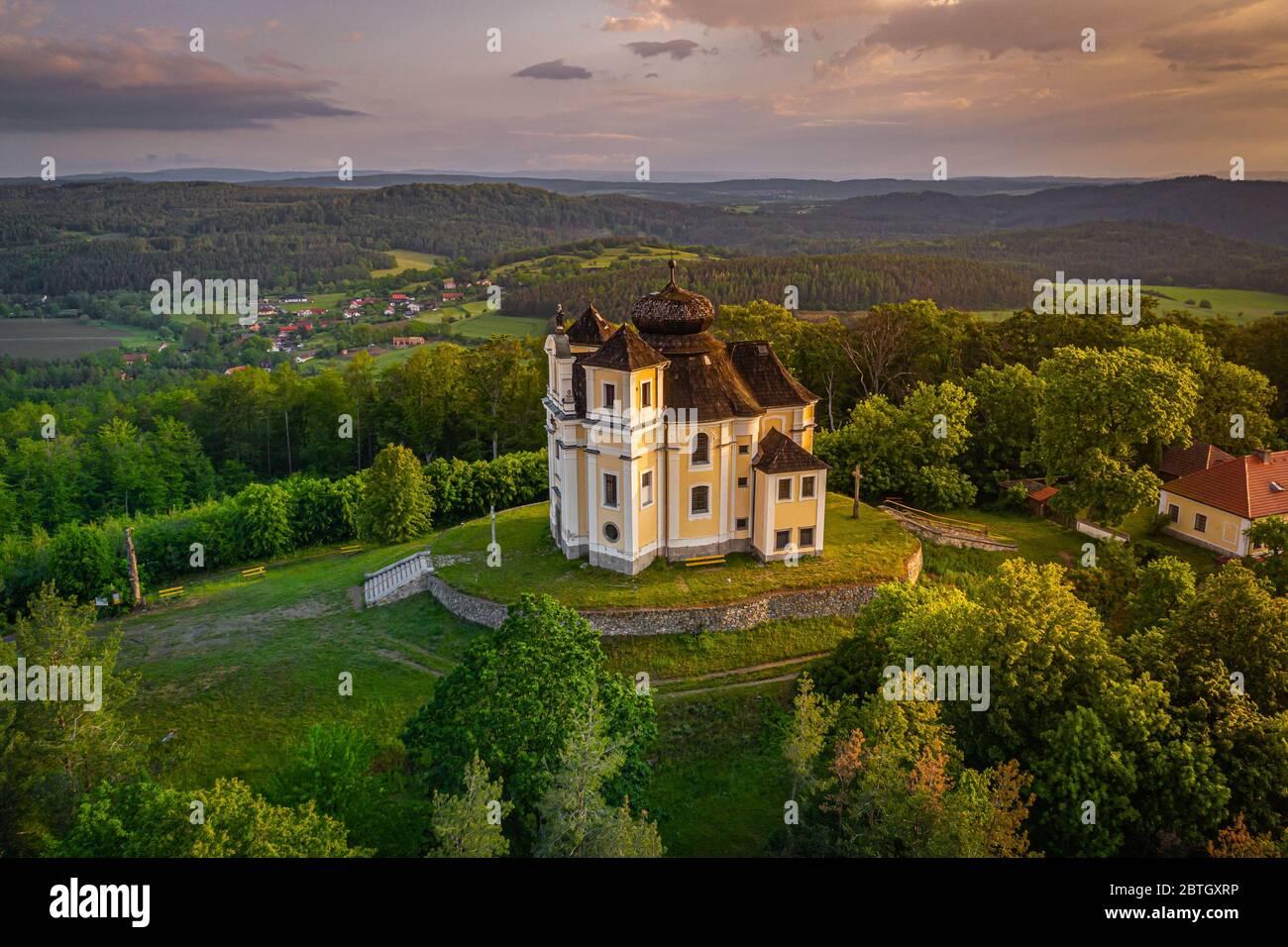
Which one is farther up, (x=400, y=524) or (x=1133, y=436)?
(x=1133, y=436)

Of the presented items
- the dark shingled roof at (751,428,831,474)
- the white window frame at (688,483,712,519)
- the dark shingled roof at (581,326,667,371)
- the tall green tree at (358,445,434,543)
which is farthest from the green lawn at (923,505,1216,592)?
the tall green tree at (358,445,434,543)

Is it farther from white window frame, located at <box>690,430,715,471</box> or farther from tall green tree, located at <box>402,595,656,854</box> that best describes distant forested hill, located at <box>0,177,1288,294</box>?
tall green tree, located at <box>402,595,656,854</box>

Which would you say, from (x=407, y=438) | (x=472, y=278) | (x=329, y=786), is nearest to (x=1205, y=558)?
(x=329, y=786)

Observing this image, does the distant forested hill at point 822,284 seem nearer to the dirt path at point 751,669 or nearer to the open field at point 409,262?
the open field at point 409,262

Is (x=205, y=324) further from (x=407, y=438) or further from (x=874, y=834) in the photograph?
→ (x=874, y=834)
